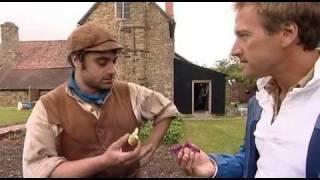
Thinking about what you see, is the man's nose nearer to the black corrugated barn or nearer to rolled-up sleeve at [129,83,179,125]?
rolled-up sleeve at [129,83,179,125]

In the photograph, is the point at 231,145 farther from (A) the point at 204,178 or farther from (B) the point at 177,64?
(B) the point at 177,64

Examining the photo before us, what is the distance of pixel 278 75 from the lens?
138cm

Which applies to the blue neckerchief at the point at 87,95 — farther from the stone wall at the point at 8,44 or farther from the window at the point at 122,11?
the stone wall at the point at 8,44

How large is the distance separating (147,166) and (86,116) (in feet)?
16.7

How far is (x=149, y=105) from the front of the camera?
2021 mm

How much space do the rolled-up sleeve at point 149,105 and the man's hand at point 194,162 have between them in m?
0.46

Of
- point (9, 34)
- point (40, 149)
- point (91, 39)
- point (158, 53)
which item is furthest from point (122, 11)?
point (40, 149)

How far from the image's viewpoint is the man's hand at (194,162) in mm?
1521

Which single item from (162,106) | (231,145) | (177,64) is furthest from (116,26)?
(162,106)

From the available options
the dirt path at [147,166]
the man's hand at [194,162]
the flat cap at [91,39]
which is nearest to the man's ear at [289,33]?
the man's hand at [194,162]

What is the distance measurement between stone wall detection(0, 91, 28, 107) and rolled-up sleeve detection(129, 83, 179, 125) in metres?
25.3

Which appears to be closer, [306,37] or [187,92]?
[306,37]

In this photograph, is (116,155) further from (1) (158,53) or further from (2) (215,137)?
(1) (158,53)

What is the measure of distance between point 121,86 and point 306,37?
0.88 meters
